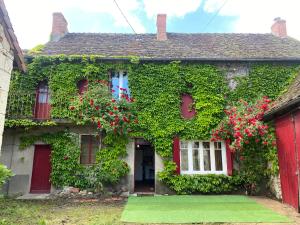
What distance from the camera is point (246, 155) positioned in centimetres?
1084

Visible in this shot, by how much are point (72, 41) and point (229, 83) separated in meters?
9.26

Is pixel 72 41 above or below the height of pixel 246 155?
above

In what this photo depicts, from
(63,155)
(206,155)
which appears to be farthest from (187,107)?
(63,155)

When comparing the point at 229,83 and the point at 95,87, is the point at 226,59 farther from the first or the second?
the point at 95,87

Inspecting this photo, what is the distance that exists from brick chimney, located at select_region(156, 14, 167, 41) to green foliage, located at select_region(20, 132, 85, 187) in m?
7.81

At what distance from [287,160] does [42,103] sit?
10863mm

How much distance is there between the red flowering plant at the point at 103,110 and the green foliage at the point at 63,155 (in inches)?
49.3

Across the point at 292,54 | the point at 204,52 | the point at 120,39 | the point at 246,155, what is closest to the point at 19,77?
the point at 120,39

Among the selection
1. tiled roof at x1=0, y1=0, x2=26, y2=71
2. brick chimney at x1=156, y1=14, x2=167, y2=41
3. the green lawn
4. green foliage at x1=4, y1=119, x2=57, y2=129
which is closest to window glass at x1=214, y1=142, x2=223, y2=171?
the green lawn

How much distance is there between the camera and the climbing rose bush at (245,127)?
9.41 m

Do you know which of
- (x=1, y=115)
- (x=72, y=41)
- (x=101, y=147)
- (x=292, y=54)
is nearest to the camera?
(x=1, y=115)

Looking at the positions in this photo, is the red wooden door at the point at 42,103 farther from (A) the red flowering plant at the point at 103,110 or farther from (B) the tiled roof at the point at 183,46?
(B) the tiled roof at the point at 183,46

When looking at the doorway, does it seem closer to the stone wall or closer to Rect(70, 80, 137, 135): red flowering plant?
Rect(70, 80, 137, 135): red flowering plant

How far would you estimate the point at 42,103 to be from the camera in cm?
1228
